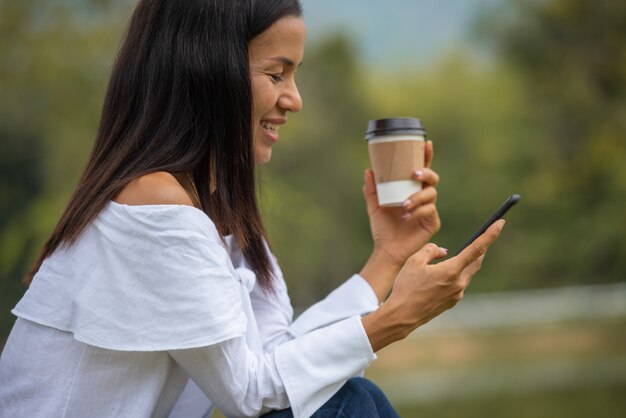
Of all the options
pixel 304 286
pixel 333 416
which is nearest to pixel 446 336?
pixel 304 286

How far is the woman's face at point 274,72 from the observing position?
1.67 meters

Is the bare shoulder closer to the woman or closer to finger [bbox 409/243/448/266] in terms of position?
the woman

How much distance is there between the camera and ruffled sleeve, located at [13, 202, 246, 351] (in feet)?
4.63

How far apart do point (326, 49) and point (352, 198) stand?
2.10 metres

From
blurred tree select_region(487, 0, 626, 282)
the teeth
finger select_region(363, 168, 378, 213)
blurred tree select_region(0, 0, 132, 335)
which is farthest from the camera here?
blurred tree select_region(487, 0, 626, 282)

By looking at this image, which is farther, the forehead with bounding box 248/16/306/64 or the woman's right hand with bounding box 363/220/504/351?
the forehead with bounding box 248/16/306/64

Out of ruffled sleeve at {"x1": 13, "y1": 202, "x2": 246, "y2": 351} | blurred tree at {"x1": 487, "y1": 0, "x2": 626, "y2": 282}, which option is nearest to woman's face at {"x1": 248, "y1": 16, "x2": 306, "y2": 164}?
ruffled sleeve at {"x1": 13, "y1": 202, "x2": 246, "y2": 351}

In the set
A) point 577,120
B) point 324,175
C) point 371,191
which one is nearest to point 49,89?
point 324,175

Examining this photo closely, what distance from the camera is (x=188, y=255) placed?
143 centimetres

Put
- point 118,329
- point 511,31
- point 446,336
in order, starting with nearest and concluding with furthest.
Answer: point 118,329 → point 446,336 → point 511,31

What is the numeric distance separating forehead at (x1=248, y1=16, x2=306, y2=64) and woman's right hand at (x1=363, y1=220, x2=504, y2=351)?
484 mm

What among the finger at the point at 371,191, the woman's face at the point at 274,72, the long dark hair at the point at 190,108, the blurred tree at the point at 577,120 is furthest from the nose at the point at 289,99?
the blurred tree at the point at 577,120

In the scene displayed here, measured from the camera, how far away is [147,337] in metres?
1.41

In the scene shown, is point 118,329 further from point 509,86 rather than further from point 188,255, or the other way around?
point 509,86
